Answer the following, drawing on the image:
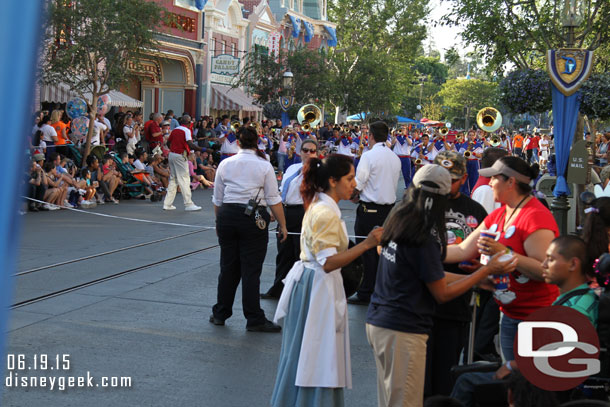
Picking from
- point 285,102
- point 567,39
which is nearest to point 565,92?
point 567,39

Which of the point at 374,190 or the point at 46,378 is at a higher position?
the point at 374,190

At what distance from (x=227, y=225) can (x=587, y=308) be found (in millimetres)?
3916

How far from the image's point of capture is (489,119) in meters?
23.1

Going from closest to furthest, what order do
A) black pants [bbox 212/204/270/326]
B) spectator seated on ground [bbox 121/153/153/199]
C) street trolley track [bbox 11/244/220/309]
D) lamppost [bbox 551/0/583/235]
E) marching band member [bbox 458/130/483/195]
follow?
black pants [bbox 212/204/270/326] < street trolley track [bbox 11/244/220/309] < lamppost [bbox 551/0/583/235] < spectator seated on ground [bbox 121/153/153/199] < marching band member [bbox 458/130/483/195]

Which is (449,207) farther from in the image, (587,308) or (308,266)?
(587,308)

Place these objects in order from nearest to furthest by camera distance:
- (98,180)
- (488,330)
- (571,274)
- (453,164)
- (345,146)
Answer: (571,274) < (453,164) < (488,330) < (98,180) < (345,146)

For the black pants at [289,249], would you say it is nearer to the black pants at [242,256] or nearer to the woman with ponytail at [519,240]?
the black pants at [242,256]

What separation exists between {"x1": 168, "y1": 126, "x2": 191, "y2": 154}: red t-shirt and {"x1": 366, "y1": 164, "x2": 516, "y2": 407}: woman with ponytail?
12.7 metres

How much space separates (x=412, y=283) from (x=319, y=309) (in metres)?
0.89

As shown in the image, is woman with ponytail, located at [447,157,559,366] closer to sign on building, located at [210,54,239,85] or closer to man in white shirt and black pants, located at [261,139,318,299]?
man in white shirt and black pants, located at [261,139,318,299]

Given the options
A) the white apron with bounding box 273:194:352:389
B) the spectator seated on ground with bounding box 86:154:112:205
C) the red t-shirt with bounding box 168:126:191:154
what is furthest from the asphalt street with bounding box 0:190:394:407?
the spectator seated on ground with bounding box 86:154:112:205

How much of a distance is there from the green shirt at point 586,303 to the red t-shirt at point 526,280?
0.36 m

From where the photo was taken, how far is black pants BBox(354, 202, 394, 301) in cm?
860

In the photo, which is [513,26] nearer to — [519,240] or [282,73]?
[519,240]
